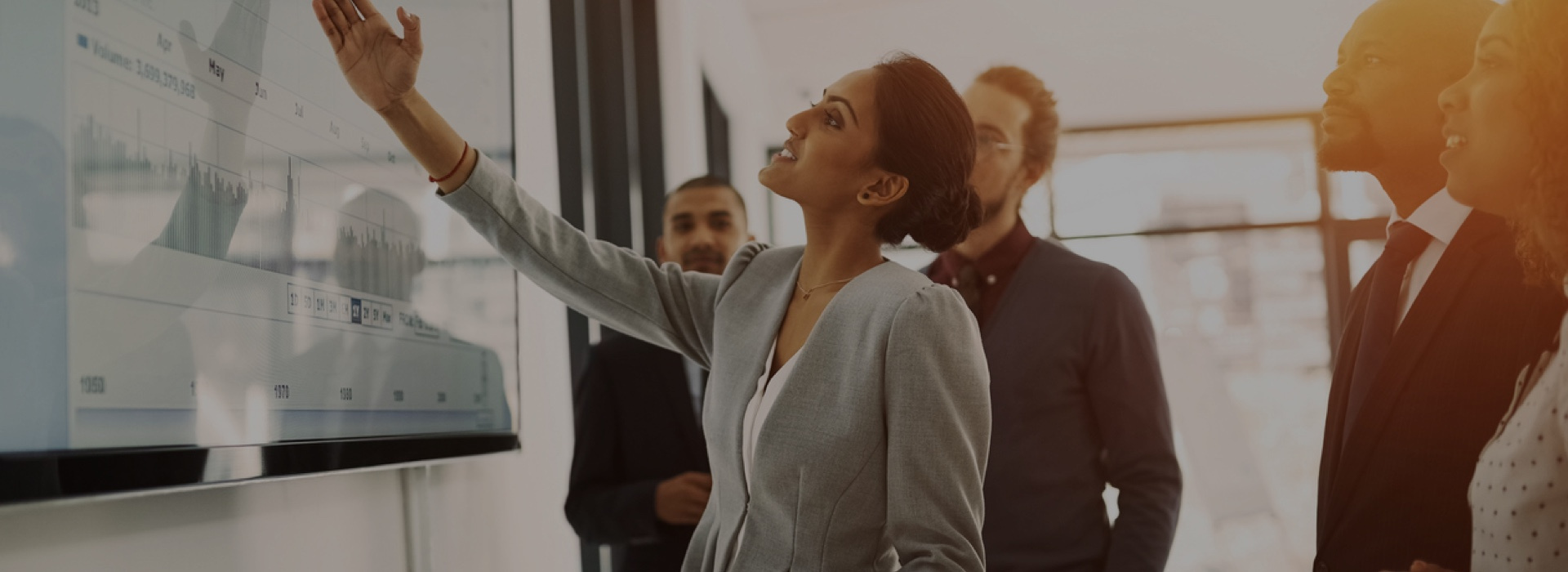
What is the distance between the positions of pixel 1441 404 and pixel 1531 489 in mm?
301

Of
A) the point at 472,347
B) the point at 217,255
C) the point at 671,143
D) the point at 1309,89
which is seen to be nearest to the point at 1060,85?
the point at 1309,89

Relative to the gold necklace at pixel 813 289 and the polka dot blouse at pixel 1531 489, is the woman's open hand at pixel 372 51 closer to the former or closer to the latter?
the gold necklace at pixel 813 289

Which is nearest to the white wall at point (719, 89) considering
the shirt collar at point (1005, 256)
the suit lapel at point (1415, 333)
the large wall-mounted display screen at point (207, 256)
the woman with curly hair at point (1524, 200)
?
the shirt collar at point (1005, 256)

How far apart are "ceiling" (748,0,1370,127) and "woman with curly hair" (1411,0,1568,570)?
171 inches

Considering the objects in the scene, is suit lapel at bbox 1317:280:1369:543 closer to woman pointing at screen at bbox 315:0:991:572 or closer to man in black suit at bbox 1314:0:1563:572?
man in black suit at bbox 1314:0:1563:572

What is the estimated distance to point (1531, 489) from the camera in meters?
0.94

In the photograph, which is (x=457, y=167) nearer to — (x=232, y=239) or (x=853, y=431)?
(x=232, y=239)

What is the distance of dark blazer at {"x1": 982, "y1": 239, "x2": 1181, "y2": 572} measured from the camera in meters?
1.89

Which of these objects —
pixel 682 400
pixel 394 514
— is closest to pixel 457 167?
pixel 394 514

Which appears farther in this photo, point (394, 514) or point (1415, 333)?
point (394, 514)

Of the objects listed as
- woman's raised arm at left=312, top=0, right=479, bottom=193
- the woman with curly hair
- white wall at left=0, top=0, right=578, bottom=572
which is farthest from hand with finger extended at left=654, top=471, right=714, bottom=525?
the woman with curly hair

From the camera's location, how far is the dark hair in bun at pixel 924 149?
4.54 ft

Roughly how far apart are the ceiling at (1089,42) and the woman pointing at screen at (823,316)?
4.03m

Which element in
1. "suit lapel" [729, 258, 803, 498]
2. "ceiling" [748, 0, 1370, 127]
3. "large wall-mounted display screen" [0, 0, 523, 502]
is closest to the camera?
"large wall-mounted display screen" [0, 0, 523, 502]
